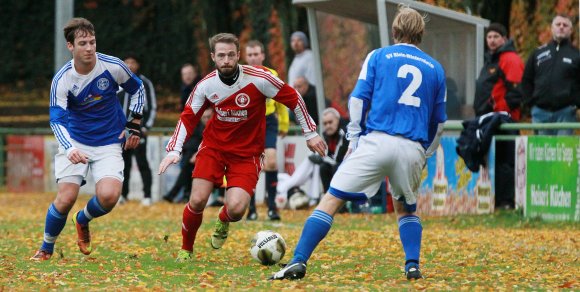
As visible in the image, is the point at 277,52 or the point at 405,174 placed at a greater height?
the point at 277,52

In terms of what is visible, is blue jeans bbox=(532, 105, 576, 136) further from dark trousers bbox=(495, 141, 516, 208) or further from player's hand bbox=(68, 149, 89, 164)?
player's hand bbox=(68, 149, 89, 164)

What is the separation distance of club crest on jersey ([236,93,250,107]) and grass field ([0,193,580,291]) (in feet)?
4.31

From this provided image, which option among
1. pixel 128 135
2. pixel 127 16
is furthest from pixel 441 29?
pixel 127 16

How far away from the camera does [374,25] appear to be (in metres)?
19.1

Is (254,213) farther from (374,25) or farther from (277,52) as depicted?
(277,52)

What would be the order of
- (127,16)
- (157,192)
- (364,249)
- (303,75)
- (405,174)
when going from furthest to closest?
(127,16)
(157,192)
(303,75)
(364,249)
(405,174)

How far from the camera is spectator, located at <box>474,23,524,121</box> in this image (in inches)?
646

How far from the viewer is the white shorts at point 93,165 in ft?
35.9

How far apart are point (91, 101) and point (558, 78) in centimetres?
683

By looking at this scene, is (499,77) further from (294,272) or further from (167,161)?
(294,272)

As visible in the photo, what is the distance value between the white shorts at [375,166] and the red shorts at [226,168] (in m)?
2.06

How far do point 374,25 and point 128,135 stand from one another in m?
8.51

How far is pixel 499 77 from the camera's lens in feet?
54.2

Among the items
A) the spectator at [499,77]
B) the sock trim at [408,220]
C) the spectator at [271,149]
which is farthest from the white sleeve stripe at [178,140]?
the spectator at [499,77]
